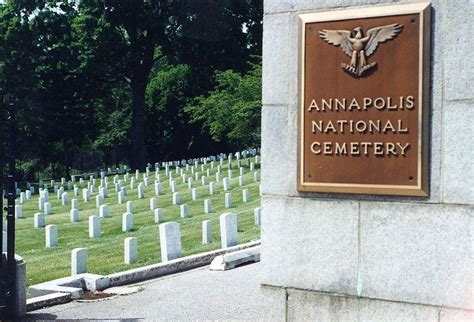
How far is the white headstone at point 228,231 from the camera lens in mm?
14316

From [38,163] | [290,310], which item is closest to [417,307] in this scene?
[290,310]

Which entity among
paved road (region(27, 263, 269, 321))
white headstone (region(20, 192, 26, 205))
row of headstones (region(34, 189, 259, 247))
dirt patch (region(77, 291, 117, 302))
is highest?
paved road (region(27, 263, 269, 321))

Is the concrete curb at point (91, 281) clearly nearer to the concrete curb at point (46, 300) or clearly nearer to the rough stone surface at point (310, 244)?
the concrete curb at point (46, 300)

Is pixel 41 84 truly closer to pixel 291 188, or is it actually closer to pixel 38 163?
pixel 38 163

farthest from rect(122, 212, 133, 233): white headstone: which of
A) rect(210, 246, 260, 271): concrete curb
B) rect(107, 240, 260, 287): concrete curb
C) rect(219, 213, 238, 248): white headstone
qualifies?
rect(210, 246, 260, 271): concrete curb

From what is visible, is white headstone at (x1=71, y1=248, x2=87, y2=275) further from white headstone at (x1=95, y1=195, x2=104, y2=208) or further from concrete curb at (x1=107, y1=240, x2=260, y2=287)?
white headstone at (x1=95, y1=195, x2=104, y2=208)

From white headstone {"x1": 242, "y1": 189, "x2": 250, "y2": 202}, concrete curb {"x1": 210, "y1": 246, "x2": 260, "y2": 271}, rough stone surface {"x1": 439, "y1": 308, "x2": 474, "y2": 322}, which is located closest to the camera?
rough stone surface {"x1": 439, "y1": 308, "x2": 474, "y2": 322}

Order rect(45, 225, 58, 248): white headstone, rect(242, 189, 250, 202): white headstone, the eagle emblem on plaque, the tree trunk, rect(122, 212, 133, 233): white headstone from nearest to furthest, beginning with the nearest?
the eagle emblem on plaque < rect(45, 225, 58, 248): white headstone < rect(122, 212, 133, 233): white headstone < rect(242, 189, 250, 202): white headstone < the tree trunk

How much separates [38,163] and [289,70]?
4865cm

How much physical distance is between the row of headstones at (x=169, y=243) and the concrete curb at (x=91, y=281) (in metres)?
0.71

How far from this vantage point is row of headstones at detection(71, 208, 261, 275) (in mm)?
11969

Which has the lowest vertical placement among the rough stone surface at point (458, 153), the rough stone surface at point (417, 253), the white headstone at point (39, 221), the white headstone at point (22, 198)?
the white headstone at point (22, 198)

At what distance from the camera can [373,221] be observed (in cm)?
591

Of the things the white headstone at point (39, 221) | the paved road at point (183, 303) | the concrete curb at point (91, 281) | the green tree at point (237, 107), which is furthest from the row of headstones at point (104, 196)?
the paved road at point (183, 303)
